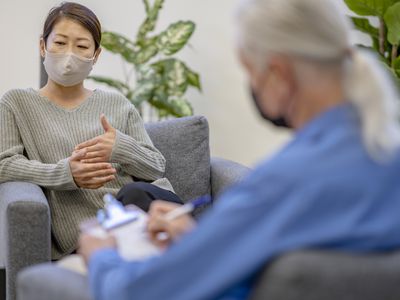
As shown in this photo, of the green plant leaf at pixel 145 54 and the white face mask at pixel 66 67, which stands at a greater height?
the white face mask at pixel 66 67

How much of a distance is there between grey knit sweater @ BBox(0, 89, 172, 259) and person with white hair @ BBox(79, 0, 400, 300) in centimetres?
132

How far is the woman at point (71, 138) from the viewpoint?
260 cm

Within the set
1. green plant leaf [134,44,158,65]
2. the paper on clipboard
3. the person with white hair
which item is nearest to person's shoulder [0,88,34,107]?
the paper on clipboard

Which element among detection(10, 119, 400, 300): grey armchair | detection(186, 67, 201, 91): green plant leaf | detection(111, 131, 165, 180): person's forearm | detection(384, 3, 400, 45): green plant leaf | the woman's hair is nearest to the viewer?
detection(10, 119, 400, 300): grey armchair

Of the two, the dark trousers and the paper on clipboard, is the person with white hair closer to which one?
the paper on clipboard

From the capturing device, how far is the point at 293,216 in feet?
3.81

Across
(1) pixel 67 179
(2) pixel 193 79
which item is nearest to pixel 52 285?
(1) pixel 67 179

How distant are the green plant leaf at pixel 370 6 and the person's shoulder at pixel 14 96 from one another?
1.70m

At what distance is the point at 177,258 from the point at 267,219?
0.14 meters

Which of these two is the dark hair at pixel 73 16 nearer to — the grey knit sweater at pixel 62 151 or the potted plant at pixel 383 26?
the grey knit sweater at pixel 62 151

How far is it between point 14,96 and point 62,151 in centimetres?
23

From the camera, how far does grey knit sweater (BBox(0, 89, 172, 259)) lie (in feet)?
8.55

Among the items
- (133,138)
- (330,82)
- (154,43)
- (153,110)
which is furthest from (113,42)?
(330,82)

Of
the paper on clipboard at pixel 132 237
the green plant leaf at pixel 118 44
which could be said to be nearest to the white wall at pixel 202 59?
the green plant leaf at pixel 118 44
